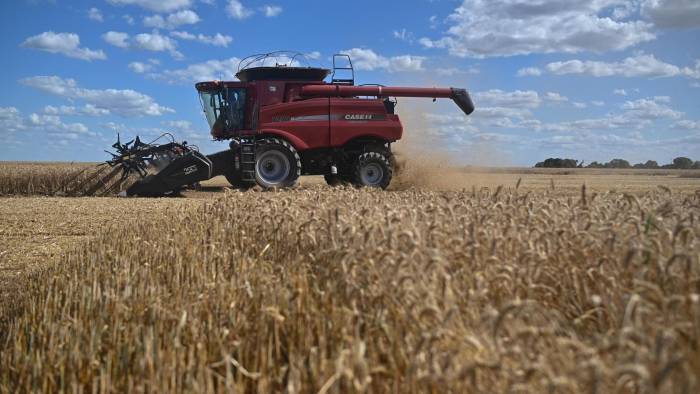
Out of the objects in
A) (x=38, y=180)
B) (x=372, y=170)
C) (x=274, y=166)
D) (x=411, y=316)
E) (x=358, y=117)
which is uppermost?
(x=358, y=117)

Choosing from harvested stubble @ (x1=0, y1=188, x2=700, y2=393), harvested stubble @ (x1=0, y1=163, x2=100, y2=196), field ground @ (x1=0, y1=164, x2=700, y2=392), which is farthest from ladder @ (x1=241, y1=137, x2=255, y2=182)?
harvested stubble @ (x1=0, y1=188, x2=700, y2=393)

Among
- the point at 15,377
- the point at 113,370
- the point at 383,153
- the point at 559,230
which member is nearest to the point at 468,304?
the point at 559,230

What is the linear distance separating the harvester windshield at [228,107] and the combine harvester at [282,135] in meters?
0.03

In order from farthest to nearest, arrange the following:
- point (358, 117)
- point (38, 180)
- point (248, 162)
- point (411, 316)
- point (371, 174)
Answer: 1. point (38, 180)
2. point (358, 117)
3. point (371, 174)
4. point (248, 162)
5. point (411, 316)

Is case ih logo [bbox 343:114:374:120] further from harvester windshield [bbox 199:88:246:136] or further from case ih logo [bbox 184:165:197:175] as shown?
case ih logo [bbox 184:165:197:175]

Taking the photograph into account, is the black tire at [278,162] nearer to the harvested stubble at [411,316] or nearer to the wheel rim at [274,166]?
the wheel rim at [274,166]

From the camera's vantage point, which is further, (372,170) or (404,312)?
(372,170)

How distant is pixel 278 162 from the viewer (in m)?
15.7

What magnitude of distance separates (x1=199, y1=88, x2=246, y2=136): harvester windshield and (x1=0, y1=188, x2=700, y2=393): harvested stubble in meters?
11.6

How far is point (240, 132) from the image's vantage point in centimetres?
1606

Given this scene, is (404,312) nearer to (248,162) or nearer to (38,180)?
(248,162)

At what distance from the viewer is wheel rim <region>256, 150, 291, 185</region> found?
614 inches

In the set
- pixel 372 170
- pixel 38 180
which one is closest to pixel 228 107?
pixel 372 170

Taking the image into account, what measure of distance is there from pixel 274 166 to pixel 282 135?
0.82 m
